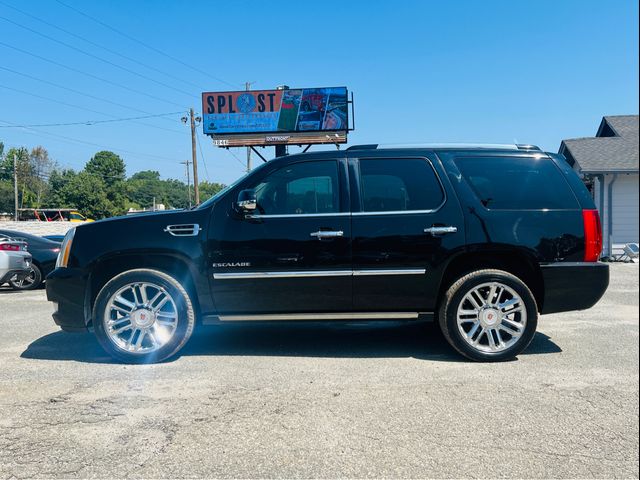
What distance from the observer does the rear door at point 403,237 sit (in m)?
4.37

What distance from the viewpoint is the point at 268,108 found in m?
32.8

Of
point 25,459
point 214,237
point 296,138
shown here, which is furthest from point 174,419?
point 296,138

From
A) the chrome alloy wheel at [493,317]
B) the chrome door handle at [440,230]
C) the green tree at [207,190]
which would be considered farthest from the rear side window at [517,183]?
the green tree at [207,190]

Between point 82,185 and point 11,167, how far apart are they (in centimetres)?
7102

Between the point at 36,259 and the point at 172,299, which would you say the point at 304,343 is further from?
the point at 36,259

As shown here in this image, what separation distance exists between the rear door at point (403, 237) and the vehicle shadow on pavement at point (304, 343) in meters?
0.56

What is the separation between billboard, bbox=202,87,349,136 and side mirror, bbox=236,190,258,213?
94.6ft

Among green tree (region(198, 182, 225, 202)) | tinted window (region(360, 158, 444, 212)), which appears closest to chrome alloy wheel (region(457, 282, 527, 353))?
tinted window (region(360, 158, 444, 212))

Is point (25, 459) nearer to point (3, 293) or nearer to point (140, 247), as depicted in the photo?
point (140, 247)

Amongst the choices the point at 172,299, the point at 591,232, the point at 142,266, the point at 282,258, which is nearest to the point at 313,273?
the point at 282,258

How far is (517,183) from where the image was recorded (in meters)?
4.45

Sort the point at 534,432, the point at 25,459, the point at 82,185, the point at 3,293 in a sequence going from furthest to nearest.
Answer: the point at 82,185 < the point at 3,293 < the point at 534,432 < the point at 25,459

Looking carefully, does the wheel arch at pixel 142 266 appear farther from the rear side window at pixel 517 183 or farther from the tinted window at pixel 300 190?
the rear side window at pixel 517 183

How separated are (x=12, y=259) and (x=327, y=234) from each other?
7128 mm
